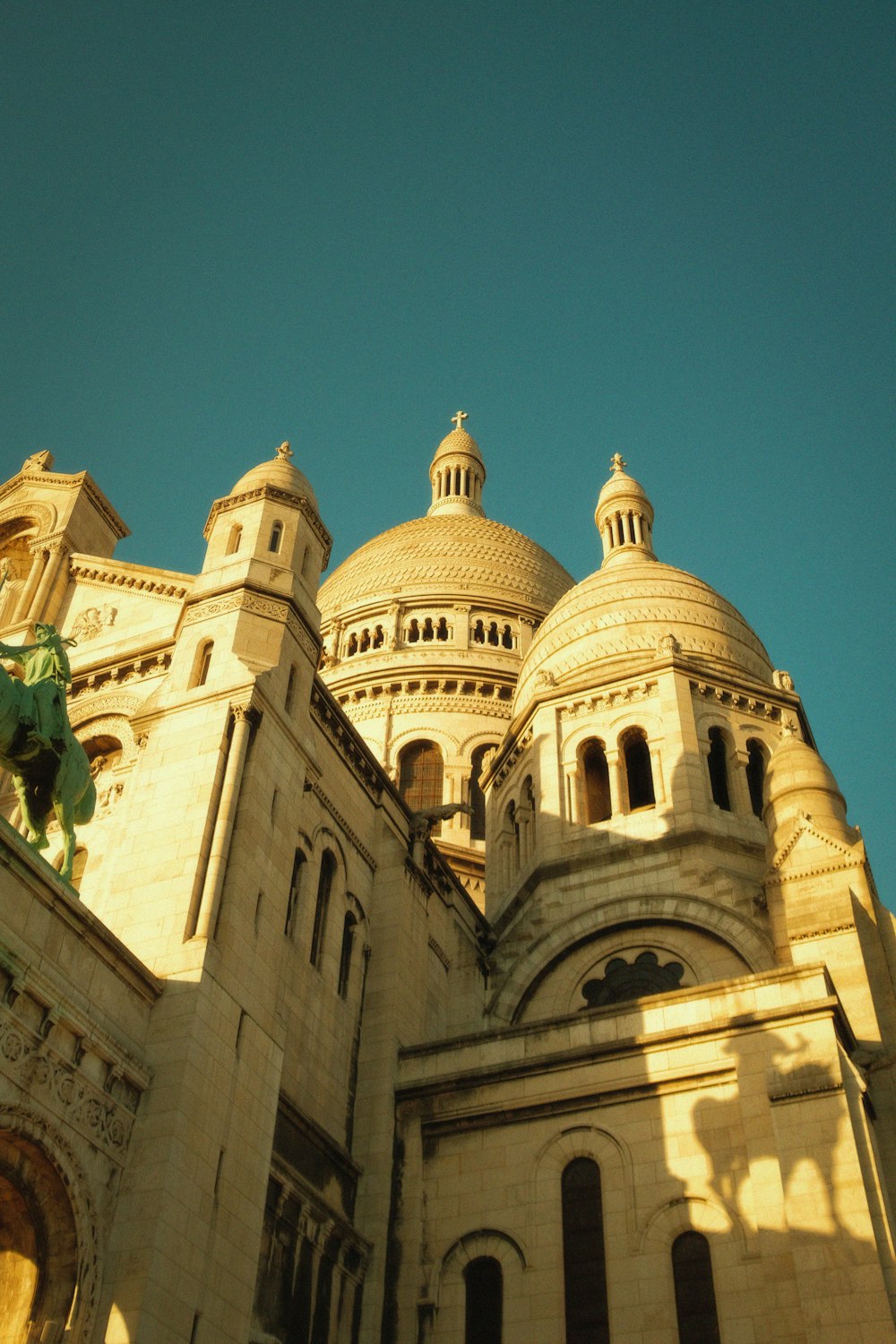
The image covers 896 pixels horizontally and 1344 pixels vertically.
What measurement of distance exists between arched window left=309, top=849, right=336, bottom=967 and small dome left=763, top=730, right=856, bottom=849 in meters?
8.29

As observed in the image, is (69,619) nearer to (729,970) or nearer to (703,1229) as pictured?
(729,970)

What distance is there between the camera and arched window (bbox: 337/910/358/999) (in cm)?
2391

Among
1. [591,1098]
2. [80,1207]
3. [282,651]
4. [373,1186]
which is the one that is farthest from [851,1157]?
[282,651]

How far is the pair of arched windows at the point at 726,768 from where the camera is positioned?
30.9m

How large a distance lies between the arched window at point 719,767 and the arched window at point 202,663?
1253 centimetres

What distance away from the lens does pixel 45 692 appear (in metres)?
18.6

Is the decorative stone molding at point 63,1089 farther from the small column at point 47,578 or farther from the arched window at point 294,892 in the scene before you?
the small column at point 47,578

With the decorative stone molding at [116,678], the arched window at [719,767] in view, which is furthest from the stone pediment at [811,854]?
the decorative stone molding at [116,678]

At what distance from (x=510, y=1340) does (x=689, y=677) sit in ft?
53.1

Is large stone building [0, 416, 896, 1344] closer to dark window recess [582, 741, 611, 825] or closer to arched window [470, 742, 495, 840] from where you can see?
dark window recess [582, 741, 611, 825]

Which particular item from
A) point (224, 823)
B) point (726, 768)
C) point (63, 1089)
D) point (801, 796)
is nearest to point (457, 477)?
point (726, 768)

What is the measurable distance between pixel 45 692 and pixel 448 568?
33.6 meters

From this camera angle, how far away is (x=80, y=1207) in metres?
15.6

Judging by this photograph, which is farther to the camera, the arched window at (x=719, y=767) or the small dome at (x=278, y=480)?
the arched window at (x=719, y=767)
